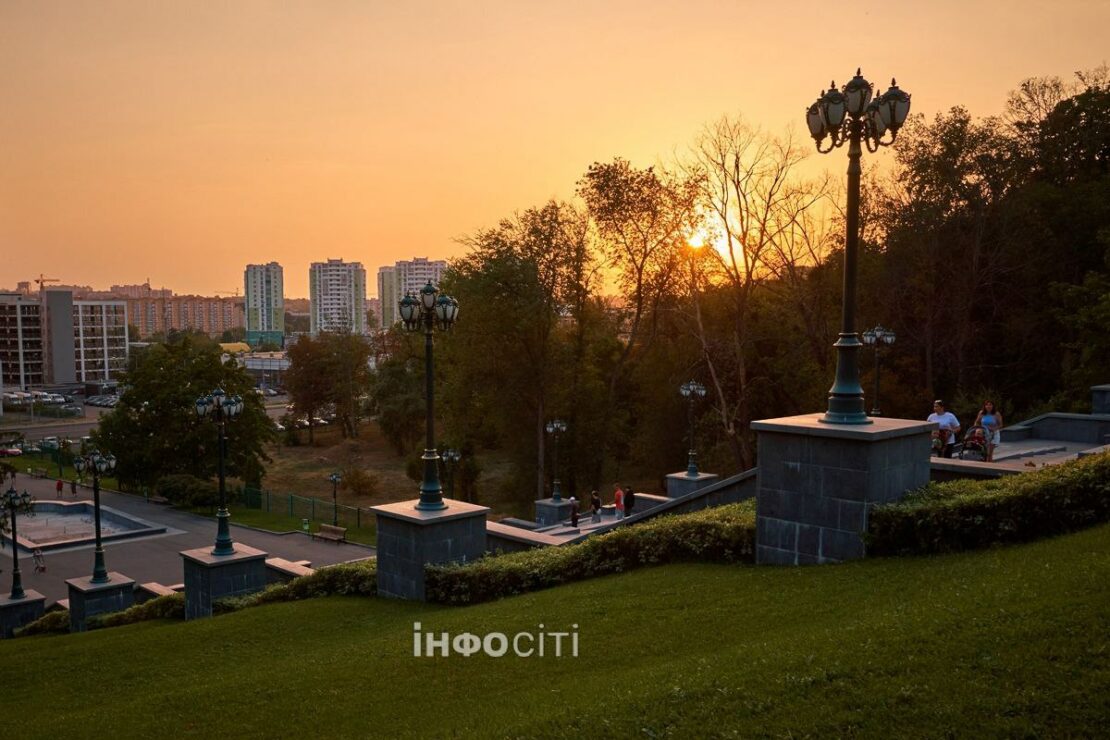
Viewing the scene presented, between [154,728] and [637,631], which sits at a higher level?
Answer: [637,631]

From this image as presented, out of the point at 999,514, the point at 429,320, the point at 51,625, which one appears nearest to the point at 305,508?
the point at 51,625

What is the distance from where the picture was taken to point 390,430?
5684 cm

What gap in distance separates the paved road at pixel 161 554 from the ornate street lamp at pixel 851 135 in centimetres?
2182

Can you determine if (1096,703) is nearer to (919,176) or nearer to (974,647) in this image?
(974,647)

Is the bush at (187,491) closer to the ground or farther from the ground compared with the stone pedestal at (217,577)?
closer to the ground

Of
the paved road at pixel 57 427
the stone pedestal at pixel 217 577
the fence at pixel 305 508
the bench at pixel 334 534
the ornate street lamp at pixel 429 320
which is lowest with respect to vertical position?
the paved road at pixel 57 427

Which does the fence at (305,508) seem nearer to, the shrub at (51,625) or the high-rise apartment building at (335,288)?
the shrub at (51,625)

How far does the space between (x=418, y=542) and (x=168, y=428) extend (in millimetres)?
34980

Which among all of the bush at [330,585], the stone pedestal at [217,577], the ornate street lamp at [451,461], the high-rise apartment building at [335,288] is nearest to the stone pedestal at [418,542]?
the bush at [330,585]

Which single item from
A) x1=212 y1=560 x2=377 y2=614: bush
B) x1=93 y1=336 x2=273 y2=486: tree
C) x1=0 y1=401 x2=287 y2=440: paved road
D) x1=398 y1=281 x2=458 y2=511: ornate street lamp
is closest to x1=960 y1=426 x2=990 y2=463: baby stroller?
x1=398 y1=281 x2=458 y2=511: ornate street lamp

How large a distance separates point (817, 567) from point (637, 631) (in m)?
2.21

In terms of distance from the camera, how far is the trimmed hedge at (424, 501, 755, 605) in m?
9.30

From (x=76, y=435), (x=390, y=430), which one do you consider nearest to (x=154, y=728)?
(x=390, y=430)

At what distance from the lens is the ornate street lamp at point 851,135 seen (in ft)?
28.5
